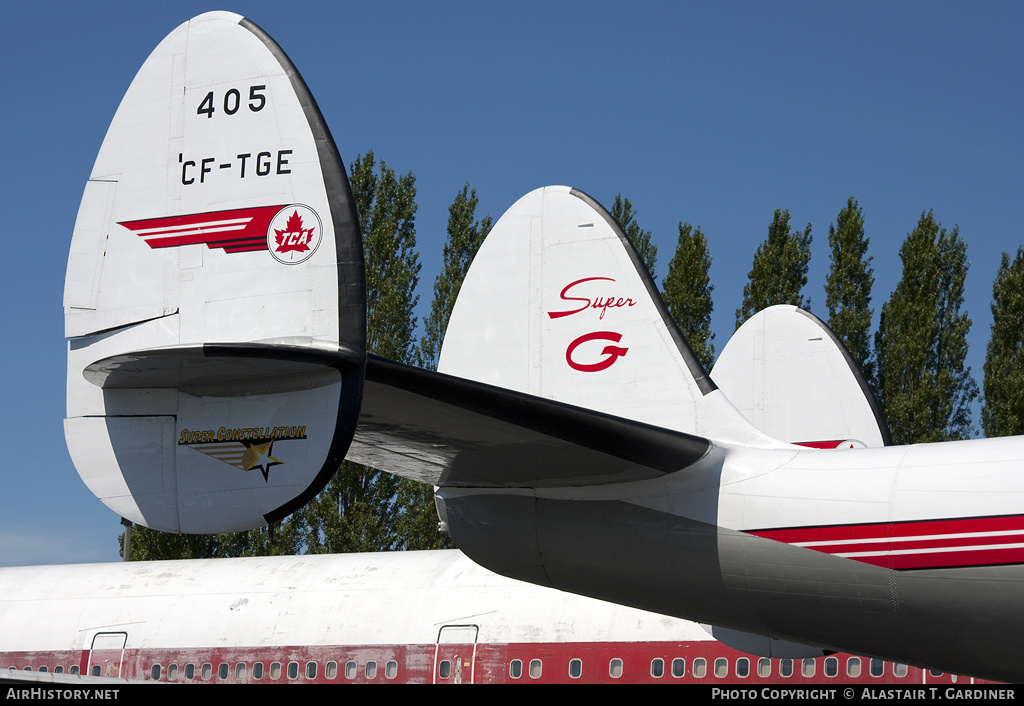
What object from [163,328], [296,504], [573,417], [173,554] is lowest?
[173,554]

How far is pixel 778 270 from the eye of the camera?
30.9 metres

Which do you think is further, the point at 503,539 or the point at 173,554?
the point at 173,554

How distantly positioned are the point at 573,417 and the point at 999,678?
350 centimetres

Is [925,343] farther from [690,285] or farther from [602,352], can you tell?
[602,352]

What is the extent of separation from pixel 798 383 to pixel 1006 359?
2048 cm

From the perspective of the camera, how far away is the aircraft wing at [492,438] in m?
6.60

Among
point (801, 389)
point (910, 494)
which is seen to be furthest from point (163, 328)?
point (801, 389)

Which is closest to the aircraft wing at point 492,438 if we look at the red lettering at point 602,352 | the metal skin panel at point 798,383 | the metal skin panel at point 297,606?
the red lettering at point 602,352

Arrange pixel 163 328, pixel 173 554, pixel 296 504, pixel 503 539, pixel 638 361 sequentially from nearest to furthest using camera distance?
pixel 296 504, pixel 163 328, pixel 503 539, pixel 638 361, pixel 173 554

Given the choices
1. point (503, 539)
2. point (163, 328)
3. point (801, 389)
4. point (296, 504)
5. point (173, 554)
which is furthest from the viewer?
point (173, 554)

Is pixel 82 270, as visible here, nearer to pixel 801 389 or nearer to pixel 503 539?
pixel 503 539

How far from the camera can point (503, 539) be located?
8797mm

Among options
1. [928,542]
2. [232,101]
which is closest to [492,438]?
[232,101]

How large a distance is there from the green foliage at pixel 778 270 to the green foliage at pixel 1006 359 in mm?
5159
